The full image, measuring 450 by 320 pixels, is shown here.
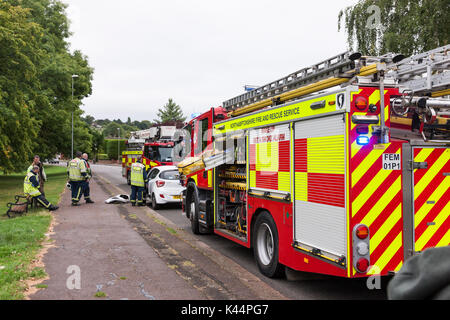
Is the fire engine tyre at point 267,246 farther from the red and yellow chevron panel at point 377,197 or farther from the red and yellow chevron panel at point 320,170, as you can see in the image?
the red and yellow chevron panel at point 377,197

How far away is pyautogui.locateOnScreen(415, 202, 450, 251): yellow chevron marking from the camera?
4.87 m

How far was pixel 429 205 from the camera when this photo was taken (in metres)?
4.90

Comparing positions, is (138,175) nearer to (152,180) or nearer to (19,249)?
(152,180)

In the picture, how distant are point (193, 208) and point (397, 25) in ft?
37.4

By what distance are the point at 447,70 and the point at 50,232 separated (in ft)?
28.2

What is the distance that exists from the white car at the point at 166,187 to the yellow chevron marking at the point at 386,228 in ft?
33.5

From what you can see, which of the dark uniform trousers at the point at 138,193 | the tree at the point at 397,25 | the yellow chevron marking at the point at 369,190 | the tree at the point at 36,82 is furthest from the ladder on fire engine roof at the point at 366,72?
the tree at the point at 36,82

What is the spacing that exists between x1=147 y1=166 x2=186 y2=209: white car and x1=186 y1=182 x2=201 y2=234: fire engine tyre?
3926 millimetres

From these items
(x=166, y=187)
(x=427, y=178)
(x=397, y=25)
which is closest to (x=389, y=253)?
(x=427, y=178)

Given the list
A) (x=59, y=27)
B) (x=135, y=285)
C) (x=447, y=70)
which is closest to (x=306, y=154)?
(x=447, y=70)

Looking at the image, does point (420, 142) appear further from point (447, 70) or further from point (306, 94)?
point (306, 94)

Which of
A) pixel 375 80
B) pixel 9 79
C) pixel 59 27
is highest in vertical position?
pixel 59 27

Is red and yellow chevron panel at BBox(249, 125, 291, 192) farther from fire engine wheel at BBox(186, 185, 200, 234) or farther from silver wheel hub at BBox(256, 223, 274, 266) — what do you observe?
fire engine wheel at BBox(186, 185, 200, 234)

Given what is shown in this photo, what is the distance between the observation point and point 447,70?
5.40 meters
